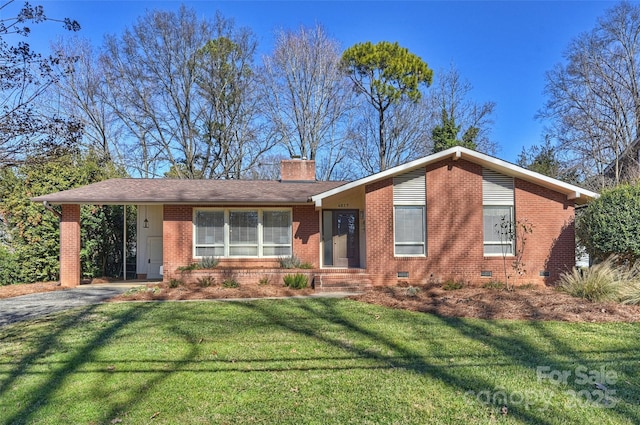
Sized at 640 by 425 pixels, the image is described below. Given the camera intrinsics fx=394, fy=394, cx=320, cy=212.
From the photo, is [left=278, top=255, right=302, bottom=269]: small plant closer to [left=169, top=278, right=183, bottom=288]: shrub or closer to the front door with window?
the front door with window

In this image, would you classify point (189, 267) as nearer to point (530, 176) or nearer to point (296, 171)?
point (296, 171)

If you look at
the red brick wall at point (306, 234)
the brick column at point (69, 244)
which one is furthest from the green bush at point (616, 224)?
the brick column at point (69, 244)

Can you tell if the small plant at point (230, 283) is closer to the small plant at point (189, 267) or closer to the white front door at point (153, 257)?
the small plant at point (189, 267)

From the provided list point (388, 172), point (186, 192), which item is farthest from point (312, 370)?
point (186, 192)

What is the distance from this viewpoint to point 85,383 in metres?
4.44

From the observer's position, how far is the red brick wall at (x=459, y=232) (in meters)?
12.4

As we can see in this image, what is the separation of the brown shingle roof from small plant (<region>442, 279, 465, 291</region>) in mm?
5166

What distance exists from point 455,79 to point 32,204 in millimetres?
27142

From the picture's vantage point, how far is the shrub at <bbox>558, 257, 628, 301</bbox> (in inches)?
342

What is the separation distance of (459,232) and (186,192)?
367 inches

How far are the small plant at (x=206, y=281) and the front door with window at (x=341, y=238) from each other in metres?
4.23

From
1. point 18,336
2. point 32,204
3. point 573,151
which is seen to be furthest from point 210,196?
point 573,151

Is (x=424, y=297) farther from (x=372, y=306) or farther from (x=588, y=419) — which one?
(x=588, y=419)

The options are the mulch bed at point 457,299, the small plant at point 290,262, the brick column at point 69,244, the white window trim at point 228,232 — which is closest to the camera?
the mulch bed at point 457,299
